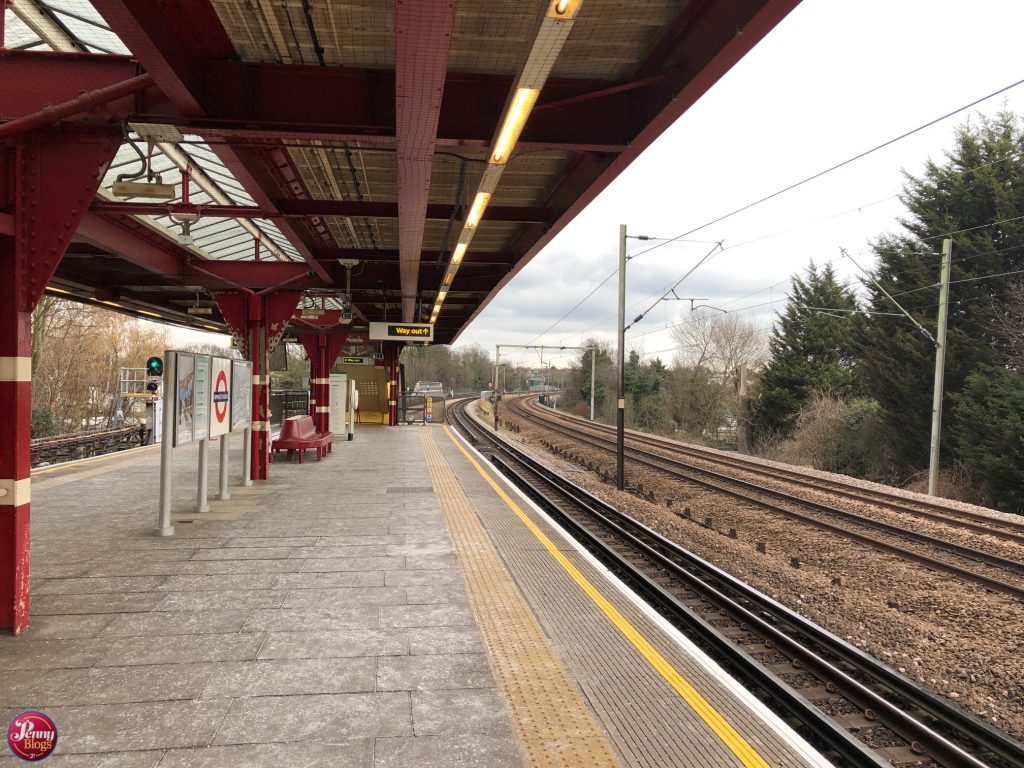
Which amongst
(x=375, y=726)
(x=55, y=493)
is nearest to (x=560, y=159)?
(x=375, y=726)

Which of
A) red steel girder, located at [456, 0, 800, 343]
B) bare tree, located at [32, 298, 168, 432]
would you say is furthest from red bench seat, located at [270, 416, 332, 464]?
bare tree, located at [32, 298, 168, 432]

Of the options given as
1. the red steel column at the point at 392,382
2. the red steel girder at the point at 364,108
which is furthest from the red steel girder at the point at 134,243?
the red steel column at the point at 392,382

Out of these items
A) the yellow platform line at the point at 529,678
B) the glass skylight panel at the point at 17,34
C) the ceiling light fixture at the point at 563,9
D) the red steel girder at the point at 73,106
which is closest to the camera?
the ceiling light fixture at the point at 563,9

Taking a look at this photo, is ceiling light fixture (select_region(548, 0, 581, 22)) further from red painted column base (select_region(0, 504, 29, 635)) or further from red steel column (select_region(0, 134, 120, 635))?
red painted column base (select_region(0, 504, 29, 635))

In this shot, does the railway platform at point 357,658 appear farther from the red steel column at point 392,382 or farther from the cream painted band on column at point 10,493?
the red steel column at point 392,382

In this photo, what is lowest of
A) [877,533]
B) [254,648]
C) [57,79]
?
[877,533]

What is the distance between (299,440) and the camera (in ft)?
45.1

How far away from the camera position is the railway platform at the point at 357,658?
300cm

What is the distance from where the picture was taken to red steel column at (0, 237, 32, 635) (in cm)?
A: 423

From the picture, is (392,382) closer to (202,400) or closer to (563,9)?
(202,400)

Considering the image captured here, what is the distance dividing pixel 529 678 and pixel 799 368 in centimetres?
2986

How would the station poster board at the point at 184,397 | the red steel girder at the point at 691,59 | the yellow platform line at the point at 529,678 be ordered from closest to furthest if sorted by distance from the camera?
the yellow platform line at the point at 529,678, the red steel girder at the point at 691,59, the station poster board at the point at 184,397

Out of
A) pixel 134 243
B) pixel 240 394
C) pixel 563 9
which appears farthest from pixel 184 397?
pixel 563 9

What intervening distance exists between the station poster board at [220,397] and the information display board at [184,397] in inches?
23.5
